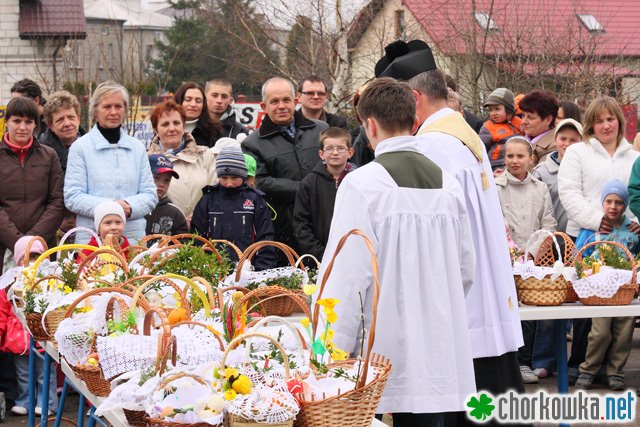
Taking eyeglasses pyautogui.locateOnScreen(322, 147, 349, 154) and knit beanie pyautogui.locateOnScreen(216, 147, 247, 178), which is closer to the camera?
knit beanie pyautogui.locateOnScreen(216, 147, 247, 178)

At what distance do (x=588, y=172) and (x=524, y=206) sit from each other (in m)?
0.56

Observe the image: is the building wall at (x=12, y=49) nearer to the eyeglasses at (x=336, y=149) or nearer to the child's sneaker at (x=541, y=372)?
the child's sneaker at (x=541, y=372)

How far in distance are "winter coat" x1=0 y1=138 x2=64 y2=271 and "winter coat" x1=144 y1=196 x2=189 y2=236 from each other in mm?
687

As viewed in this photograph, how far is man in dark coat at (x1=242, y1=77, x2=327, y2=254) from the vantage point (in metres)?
8.06

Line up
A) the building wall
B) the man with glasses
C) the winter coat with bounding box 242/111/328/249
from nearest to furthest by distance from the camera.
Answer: the winter coat with bounding box 242/111/328/249, the man with glasses, the building wall

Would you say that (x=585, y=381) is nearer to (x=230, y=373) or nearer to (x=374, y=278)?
(x=374, y=278)

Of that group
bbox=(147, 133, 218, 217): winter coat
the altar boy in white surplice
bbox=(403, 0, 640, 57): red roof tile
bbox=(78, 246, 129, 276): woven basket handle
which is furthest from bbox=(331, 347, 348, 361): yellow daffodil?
bbox=(403, 0, 640, 57): red roof tile

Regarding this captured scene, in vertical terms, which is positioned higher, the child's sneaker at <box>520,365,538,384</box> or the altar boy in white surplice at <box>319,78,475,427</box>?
the altar boy in white surplice at <box>319,78,475,427</box>

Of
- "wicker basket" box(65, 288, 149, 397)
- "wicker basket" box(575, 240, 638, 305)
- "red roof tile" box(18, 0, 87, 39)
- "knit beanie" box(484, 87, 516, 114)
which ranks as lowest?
"wicker basket" box(575, 240, 638, 305)

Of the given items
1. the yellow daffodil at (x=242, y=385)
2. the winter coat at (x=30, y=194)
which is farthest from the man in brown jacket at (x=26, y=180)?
the yellow daffodil at (x=242, y=385)

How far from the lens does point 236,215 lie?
7.38 meters

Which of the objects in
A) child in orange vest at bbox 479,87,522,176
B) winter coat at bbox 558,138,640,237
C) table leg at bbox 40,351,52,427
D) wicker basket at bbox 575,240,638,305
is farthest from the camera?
child in orange vest at bbox 479,87,522,176

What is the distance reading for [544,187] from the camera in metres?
8.48

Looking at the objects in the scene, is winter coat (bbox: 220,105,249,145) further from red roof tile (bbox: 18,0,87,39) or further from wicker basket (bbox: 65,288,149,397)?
red roof tile (bbox: 18,0,87,39)
